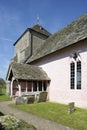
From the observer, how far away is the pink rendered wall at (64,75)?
44.7ft

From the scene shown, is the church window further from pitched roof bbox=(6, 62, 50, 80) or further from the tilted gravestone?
pitched roof bbox=(6, 62, 50, 80)

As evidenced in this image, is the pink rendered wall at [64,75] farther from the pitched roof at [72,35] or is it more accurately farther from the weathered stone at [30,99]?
the weathered stone at [30,99]

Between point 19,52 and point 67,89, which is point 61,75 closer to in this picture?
point 67,89

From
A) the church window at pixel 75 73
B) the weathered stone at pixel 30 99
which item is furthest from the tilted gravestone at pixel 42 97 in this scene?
the church window at pixel 75 73

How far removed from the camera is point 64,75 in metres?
16.0

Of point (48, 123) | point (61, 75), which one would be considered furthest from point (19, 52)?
point (48, 123)

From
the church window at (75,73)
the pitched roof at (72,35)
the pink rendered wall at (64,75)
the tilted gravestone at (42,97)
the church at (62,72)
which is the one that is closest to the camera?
the pink rendered wall at (64,75)

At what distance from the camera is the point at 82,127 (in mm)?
7703

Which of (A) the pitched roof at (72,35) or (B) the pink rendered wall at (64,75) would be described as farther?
(A) the pitched roof at (72,35)

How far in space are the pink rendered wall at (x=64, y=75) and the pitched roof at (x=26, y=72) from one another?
2.71 ft

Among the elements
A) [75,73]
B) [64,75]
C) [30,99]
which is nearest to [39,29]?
[64,75]

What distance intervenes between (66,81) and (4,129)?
35.1ft

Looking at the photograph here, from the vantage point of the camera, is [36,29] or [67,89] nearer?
[67,89]

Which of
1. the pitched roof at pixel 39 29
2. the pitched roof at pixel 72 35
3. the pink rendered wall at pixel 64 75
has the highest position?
the pitched roof at pixel 39 29
